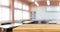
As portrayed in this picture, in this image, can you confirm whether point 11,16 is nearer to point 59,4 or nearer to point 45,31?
point 59,4

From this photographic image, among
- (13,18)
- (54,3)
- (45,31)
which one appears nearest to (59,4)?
(54,3)

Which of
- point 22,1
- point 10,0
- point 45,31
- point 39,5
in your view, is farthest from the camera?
point 22,1

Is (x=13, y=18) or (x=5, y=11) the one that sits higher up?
(x=5, y=11)

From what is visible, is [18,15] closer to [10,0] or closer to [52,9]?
[10,0]

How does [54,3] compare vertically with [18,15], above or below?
above

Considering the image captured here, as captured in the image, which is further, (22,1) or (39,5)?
(22,1)

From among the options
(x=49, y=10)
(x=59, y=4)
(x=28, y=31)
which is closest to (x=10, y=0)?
(x=49, y=10)

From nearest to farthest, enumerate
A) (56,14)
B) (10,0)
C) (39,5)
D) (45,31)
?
(45,31) → (56,14) → (39,5) → (10,0)

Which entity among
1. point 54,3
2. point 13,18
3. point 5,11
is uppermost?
point 54,3

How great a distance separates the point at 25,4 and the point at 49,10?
390 cm

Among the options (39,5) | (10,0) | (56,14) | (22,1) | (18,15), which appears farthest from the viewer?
(22,1)

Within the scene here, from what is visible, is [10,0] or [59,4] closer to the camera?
[59,4]

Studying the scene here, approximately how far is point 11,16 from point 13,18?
11.0 inches

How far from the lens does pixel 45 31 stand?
47 centimetres
